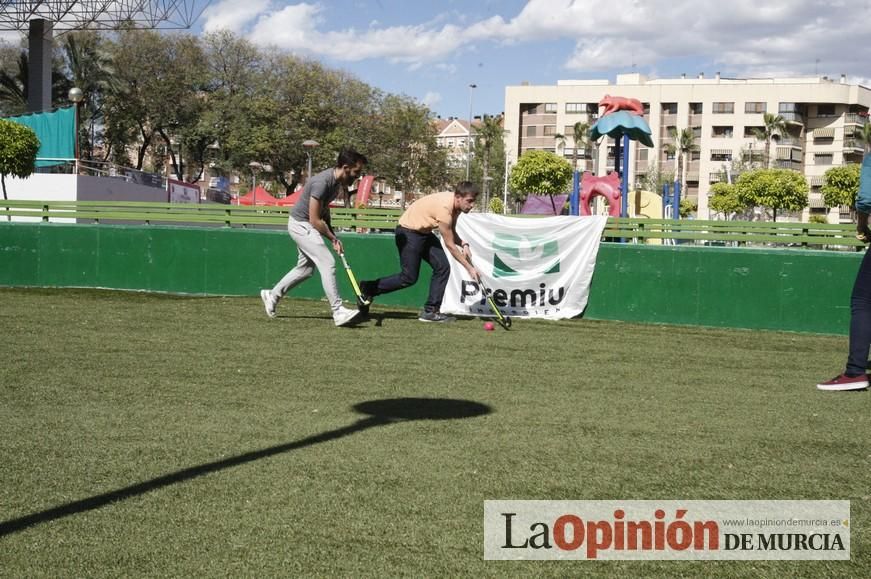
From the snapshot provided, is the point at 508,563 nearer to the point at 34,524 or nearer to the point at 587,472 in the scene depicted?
the point at 587,472

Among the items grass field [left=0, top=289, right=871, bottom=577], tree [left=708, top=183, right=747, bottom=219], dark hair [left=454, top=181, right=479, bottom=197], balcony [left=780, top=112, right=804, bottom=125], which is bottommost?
grass field [left=0, top=289, right=871, bottom=577]

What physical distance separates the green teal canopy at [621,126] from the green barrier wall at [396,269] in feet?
37.5

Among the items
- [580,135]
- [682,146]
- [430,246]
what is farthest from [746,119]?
[430,246]

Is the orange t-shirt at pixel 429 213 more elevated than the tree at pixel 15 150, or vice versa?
the tree at pixel 15 150

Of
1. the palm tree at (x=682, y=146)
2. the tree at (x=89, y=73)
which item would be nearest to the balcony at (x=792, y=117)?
the palm tree at (x=682, y=146)

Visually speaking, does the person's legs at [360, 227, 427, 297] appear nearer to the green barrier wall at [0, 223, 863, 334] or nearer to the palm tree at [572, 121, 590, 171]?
the green barrier wall at [0, 223, 863, 334]

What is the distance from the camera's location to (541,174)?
75125 mm

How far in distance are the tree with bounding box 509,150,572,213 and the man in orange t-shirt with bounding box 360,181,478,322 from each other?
64.2 meters

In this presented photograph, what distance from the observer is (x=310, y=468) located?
4527mm

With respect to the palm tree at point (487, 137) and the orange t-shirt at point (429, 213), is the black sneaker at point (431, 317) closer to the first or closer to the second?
the orange t-shirt at point (429, 213)

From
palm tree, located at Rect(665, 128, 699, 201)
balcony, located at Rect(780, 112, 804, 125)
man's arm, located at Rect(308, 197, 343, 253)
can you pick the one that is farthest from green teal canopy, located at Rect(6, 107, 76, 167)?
balcony, located at Rect(780, 112, 804, 125)

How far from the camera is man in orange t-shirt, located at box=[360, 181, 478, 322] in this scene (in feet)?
36.0

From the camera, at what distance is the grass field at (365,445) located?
11.4 ft

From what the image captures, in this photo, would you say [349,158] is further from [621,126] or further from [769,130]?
[769,130]
